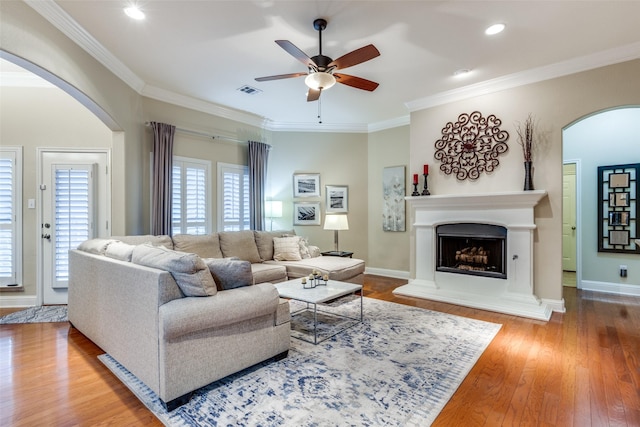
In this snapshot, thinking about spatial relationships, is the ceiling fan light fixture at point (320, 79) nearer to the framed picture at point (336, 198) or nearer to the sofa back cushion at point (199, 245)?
the sofa back cushion at point (199, 245)

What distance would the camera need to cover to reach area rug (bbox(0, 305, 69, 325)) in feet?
12.1

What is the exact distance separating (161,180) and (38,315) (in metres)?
2.21

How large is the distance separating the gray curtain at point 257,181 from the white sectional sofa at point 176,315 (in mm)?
2911

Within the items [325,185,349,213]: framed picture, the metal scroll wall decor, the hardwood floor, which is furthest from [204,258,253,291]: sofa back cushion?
[325,185,349,213]: framed picture

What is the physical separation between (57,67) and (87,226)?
222cm

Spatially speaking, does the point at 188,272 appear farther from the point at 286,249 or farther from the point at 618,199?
the point at 618,199

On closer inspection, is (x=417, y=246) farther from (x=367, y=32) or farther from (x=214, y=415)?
(x=214, y=415)

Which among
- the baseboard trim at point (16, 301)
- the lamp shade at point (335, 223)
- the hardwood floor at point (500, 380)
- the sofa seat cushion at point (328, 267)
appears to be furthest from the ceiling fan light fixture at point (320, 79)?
the baseboard trim at point (16, 301)

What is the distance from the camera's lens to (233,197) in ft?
19.1

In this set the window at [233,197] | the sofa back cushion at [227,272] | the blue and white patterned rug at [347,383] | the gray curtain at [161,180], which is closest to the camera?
the blue and white patterned rug at [347,383]

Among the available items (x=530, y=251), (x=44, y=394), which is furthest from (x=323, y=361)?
(x=530, y=251)

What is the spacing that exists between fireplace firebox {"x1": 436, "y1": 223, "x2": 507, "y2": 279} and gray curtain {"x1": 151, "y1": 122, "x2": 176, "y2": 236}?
4113 millimetres

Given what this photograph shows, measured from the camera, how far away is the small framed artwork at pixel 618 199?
481 cm

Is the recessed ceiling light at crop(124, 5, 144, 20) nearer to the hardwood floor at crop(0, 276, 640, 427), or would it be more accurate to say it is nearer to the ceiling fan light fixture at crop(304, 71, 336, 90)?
the ceiling fan light fixture at crop(304, 71, 336, 90)
